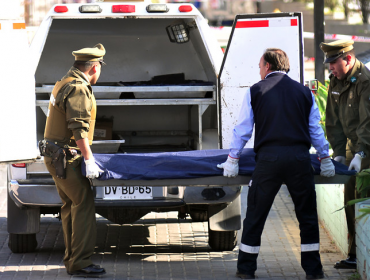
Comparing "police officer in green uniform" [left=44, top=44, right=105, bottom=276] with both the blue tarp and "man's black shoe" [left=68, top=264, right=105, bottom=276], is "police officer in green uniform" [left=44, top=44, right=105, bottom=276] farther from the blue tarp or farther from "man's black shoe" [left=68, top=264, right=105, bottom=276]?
the blue tarp

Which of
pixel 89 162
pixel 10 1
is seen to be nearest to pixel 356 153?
pixel 89 162

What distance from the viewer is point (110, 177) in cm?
478

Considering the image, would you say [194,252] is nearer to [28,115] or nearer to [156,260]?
[156,260]

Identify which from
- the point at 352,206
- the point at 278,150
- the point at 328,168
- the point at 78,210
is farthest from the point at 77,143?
the point at 352,206

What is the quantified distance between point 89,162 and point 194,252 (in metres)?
1.67

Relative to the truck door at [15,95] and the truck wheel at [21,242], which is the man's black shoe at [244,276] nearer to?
the truck door at [15,95]

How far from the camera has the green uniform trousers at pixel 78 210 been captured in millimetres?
4996

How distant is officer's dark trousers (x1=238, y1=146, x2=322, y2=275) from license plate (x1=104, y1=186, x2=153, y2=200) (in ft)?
2.80

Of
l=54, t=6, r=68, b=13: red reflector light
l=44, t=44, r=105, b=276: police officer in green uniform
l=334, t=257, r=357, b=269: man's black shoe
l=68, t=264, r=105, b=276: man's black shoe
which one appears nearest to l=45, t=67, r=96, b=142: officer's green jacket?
l=44, t=44, r=105, b=276: police officer in green uniform

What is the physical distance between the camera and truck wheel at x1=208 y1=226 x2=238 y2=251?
5.91 meters

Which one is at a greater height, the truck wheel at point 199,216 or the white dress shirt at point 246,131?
the white dress shirt at point 246,131

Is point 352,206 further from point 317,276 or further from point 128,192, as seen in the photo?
point 128,192

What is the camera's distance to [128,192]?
5250 millimetres

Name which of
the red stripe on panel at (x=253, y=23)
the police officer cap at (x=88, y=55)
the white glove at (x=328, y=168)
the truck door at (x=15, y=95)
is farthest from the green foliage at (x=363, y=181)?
the truck door at (x=15, y=95)
